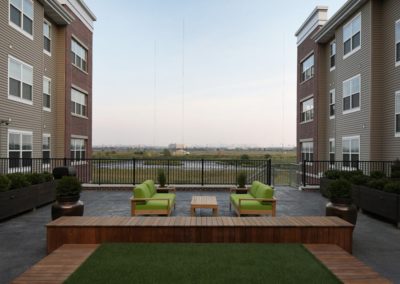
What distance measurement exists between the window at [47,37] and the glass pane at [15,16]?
3.06 meters

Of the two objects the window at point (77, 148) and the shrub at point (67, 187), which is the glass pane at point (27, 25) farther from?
the shrub at point (67, 187)

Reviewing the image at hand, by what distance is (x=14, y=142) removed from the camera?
1384cm

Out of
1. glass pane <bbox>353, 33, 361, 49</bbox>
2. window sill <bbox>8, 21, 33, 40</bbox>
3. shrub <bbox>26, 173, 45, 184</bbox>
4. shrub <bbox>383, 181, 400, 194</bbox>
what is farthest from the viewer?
glass pane <bbox>353, 33, 361, 49</bbox>

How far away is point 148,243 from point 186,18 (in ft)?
63.9

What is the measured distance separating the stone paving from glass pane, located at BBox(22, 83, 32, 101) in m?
4.66

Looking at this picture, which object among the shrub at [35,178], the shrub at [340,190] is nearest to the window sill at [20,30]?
the shrub at [35,178]

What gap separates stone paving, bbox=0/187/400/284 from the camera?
5.70m

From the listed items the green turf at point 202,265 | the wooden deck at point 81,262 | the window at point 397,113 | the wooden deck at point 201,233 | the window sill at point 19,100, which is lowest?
the green turf at point 202,265

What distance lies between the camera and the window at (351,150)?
1577 centimetres

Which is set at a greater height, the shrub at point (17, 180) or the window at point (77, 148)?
the window at point (77, 148)

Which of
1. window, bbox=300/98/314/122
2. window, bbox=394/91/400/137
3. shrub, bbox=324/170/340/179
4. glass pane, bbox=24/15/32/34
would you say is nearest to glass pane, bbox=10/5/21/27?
glass pane, bbox=24/15/32/34

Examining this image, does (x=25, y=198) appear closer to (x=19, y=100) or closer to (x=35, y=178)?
(x=35, y=178)

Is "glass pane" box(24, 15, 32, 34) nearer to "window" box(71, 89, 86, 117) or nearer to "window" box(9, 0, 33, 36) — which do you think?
"window" box(9, 0, 33, 36)

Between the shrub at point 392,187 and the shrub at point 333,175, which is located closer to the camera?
the shrub at point 392,187
